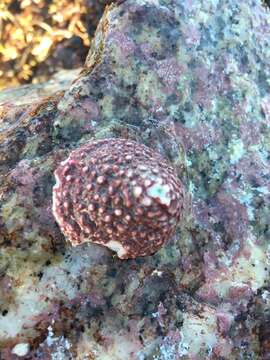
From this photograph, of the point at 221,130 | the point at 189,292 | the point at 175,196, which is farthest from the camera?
the point at 221,130

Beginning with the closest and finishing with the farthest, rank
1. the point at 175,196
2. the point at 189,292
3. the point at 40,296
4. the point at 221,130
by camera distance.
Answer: the point at 175,196
the point at 40,296
the point at 189,292
the point at 221,130

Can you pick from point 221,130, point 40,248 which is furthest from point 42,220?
point 221,130

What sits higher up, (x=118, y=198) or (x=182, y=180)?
(x=118, y=198)

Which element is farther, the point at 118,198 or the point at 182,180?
the point at 182,180

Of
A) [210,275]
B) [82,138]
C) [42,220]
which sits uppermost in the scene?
[82,138]

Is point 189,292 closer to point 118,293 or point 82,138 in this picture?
point 118,293
